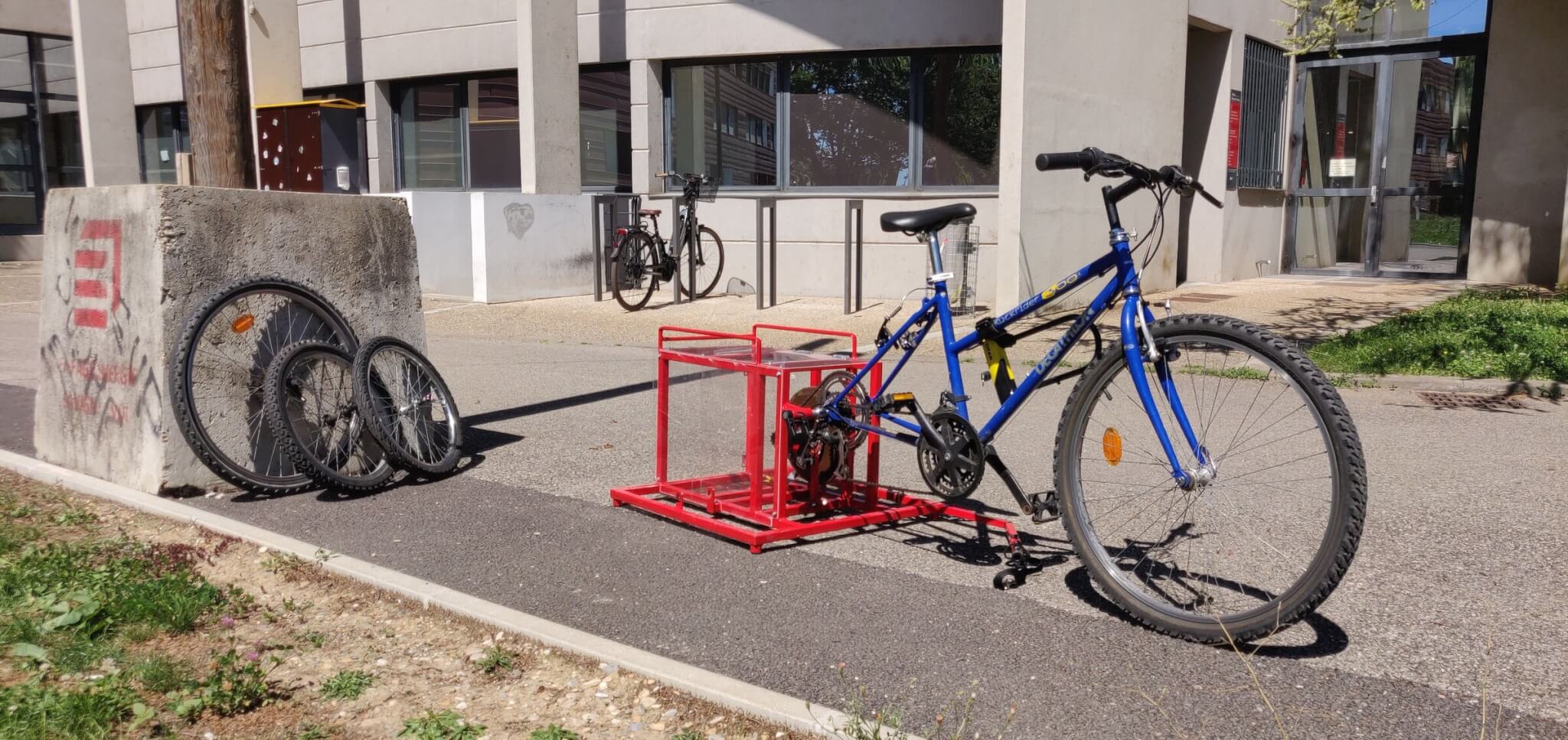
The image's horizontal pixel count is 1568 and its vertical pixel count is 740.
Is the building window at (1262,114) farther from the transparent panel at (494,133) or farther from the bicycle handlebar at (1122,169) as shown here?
the bicycle handlebar at (1122,169)

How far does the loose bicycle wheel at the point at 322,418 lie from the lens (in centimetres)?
539

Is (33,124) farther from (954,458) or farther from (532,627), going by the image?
(954,458)

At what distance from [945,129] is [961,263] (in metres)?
2.64

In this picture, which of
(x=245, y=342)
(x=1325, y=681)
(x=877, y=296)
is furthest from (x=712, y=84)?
(x=1325, y=681)

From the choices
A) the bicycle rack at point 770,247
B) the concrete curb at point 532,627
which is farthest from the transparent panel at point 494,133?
the concrete curb at point 532,627

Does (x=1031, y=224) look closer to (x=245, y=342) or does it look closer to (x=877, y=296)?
(x=877, y=296)

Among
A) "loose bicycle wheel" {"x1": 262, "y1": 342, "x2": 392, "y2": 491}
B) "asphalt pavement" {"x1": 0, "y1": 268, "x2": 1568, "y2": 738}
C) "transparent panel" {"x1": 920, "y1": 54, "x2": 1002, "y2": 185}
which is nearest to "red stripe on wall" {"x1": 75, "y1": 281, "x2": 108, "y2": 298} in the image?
"loose bicycle wheel" {"x1": 262, "y1": 342, "x2": 392, "y2": 491}

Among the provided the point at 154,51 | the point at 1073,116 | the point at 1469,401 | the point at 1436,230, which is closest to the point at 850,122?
the point at 1073,116

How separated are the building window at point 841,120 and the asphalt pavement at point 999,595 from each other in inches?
362

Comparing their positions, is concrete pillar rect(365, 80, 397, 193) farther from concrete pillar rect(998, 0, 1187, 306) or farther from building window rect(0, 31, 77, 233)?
concrete pillar rect(998, 0, 1187, 306)

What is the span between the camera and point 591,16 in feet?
55.8

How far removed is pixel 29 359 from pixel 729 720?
9578 millimetres

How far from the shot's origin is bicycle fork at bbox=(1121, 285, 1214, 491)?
3.65 meters

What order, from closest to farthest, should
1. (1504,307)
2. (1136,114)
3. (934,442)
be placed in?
1. (934,442)
2. (1504,307)
3. (1136,114)
